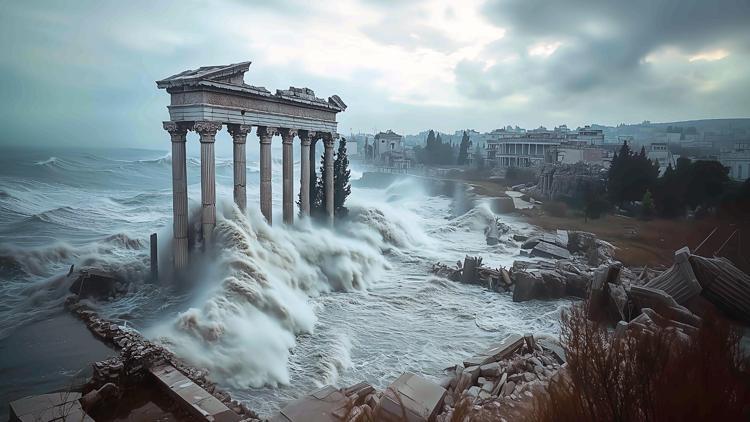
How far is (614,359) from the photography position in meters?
4.55

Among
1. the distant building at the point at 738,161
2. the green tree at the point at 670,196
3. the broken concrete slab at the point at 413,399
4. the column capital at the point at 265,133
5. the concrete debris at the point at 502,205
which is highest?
the column capital at the point at 265,133

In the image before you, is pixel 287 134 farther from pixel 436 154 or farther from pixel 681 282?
pixel 436 154

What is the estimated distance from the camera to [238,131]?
1455cm

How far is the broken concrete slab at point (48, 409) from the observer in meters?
6.54

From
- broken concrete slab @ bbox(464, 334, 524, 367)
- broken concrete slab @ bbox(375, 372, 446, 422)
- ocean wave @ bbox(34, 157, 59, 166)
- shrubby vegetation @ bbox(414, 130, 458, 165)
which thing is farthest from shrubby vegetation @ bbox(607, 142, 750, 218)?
shrubby vegetation @ bbox(414, 130, 458, 165)

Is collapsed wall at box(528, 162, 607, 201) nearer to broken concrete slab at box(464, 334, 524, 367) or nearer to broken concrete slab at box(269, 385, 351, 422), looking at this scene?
broken concrete slab at box(464, 334, 524, 367)

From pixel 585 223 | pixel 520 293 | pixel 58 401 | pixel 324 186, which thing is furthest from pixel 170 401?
pixel 585 223

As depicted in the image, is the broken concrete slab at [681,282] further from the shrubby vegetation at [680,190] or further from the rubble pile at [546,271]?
the shrubby vegetation at [680,190]

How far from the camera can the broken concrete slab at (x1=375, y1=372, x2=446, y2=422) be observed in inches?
268

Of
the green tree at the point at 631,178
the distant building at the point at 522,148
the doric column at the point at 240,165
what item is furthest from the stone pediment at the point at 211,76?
the distant building at the point at 522,148

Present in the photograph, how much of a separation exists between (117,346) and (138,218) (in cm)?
2138

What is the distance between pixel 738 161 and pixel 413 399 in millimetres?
13917

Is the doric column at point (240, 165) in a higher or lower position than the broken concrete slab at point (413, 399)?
higher

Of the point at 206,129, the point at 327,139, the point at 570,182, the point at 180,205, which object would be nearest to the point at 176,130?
the point at 206,129
